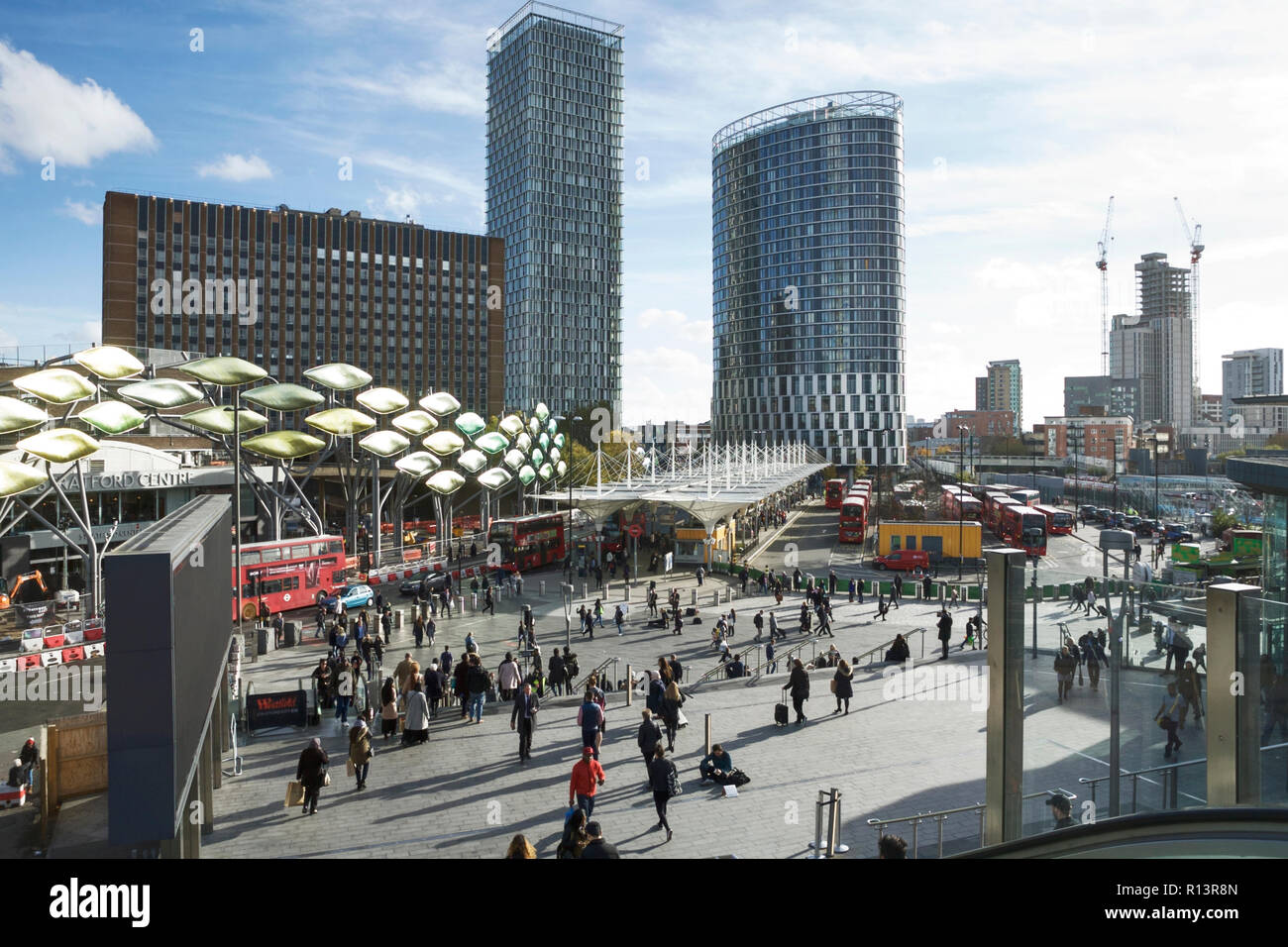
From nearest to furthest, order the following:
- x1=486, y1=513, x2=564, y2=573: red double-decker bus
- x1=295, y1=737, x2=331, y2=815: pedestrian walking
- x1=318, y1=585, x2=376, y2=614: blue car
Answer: x1=295, y1=737, x2=331, y2=815: pedestrian walking → x1=318, y1=585, x2=376, y2=614: blue car → x1=486, y1=513, x2=564, y2=573: red double-decker bus

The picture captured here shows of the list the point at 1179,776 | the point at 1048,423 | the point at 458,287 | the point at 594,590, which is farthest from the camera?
the point at 1048,423

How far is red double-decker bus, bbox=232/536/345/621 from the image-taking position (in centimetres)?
2856

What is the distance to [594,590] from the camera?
3562cm

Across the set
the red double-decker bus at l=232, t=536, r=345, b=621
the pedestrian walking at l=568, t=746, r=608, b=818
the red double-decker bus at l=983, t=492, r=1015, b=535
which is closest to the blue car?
the red double-decker bus at l=232, t=536, r=345, b=621

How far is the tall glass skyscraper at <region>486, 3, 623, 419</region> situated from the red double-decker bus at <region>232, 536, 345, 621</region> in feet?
310

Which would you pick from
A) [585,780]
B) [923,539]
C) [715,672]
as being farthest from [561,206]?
[585,780]

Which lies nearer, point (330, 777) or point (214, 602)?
point (214, 602)

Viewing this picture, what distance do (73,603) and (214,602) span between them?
2281 centimetres

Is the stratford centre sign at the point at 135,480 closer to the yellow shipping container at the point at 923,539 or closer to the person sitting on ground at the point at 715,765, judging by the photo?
the person sitting on ground at the point at 715,765

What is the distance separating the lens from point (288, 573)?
98.0 ft

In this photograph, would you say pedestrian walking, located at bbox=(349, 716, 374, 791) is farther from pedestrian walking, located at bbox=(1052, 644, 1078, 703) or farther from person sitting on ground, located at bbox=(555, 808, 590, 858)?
pedestrian walking, located at bbox=(1052, 644, 1078, 703)

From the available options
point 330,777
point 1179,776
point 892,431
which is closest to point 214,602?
point 330,777
